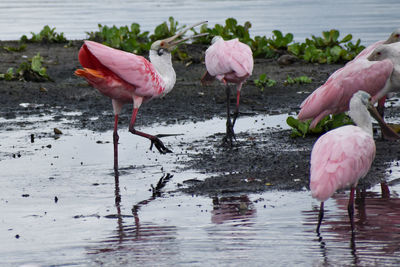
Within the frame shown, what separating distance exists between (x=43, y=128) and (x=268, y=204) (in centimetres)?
423

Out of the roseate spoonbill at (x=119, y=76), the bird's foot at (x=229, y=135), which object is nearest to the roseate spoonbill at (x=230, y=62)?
the bird's foot at (x=229, y=135)

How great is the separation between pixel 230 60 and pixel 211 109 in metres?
1.70

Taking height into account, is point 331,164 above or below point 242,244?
above

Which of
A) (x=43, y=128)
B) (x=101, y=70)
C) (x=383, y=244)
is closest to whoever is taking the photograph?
(x=383, y=244)

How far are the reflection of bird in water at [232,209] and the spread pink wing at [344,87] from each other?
6.02 feet

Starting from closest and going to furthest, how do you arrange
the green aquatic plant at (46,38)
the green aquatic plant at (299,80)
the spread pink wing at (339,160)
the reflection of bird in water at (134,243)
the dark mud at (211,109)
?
the reflection of bird in water at (134,243), the spread pink wing at (339,160), the dark mud at (211,109), the green aquatic plant at (299,80), the green aquatic plant at (46,38)

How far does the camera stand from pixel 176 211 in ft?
21.1

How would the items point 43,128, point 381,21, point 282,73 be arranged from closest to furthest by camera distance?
1. point 43,128
2. point 282,73
3. point 381,21

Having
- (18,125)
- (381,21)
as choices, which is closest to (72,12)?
(381,21)

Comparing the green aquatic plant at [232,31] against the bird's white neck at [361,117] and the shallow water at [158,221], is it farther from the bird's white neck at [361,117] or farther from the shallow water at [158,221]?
the bird's white neck at [361,117]

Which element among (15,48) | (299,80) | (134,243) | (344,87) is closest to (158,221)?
(134,243)

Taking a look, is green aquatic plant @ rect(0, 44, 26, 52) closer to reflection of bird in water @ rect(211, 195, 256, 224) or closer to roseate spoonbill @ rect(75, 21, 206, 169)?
roseate spoonbill @ rect(75, 21, 206, 169)

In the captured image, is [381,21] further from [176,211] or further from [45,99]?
[176,211]

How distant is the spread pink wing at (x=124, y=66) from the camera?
7.94 m
